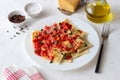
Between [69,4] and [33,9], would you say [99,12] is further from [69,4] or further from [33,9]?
[33,9]

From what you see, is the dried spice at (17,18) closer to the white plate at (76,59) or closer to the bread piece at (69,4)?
the white plate at (76,59)

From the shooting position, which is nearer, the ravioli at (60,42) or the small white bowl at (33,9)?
the ravioli at (60,42)

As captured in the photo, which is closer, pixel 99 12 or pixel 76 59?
pixel 76 59

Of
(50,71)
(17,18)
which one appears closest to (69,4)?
(17,18)

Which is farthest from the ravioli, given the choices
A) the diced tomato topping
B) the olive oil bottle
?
the olive oil bottle

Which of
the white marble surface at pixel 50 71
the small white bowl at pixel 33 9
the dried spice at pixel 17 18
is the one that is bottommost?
the white marble surface at pixel 50 71

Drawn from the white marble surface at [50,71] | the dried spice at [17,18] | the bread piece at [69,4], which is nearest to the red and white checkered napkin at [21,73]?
the white marble surface at [50,71]

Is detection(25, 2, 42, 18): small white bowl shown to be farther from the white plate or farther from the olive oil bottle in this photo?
the olive oil bottle
